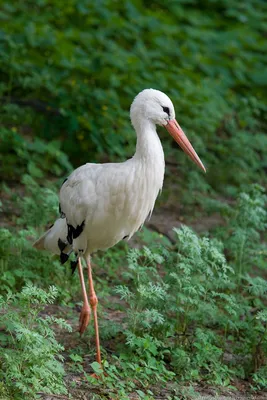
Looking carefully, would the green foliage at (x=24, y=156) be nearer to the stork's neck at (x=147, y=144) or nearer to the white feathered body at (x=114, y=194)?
the white feathered body at (x=114, y=194)

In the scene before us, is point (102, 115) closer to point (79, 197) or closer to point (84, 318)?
point (79, 197)

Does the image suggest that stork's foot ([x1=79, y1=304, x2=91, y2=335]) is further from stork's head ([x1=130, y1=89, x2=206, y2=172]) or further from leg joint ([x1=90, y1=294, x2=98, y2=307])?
stork's head ([x1=130, y1=89, x2=206, y2=172])

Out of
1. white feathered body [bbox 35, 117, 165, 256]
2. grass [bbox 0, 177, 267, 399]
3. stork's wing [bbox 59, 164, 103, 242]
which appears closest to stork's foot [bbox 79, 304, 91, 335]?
grass [bbox 0, 177, 267, 399]

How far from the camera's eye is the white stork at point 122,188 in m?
5.66

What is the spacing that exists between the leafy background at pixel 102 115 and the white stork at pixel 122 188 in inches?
31.7

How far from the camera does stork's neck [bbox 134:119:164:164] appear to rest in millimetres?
5625

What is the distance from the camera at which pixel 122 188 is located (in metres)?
5.66

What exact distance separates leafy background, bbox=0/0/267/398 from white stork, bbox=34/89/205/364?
2.64ft

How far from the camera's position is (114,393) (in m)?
5.27

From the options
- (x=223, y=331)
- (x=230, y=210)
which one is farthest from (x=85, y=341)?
(x=230, y=210)

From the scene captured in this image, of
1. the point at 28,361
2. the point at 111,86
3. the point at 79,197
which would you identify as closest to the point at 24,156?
the point at 111,86

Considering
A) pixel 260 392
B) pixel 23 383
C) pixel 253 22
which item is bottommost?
pixel 253 22

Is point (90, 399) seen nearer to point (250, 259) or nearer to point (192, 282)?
point (192, 282)

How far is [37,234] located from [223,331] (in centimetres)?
183
